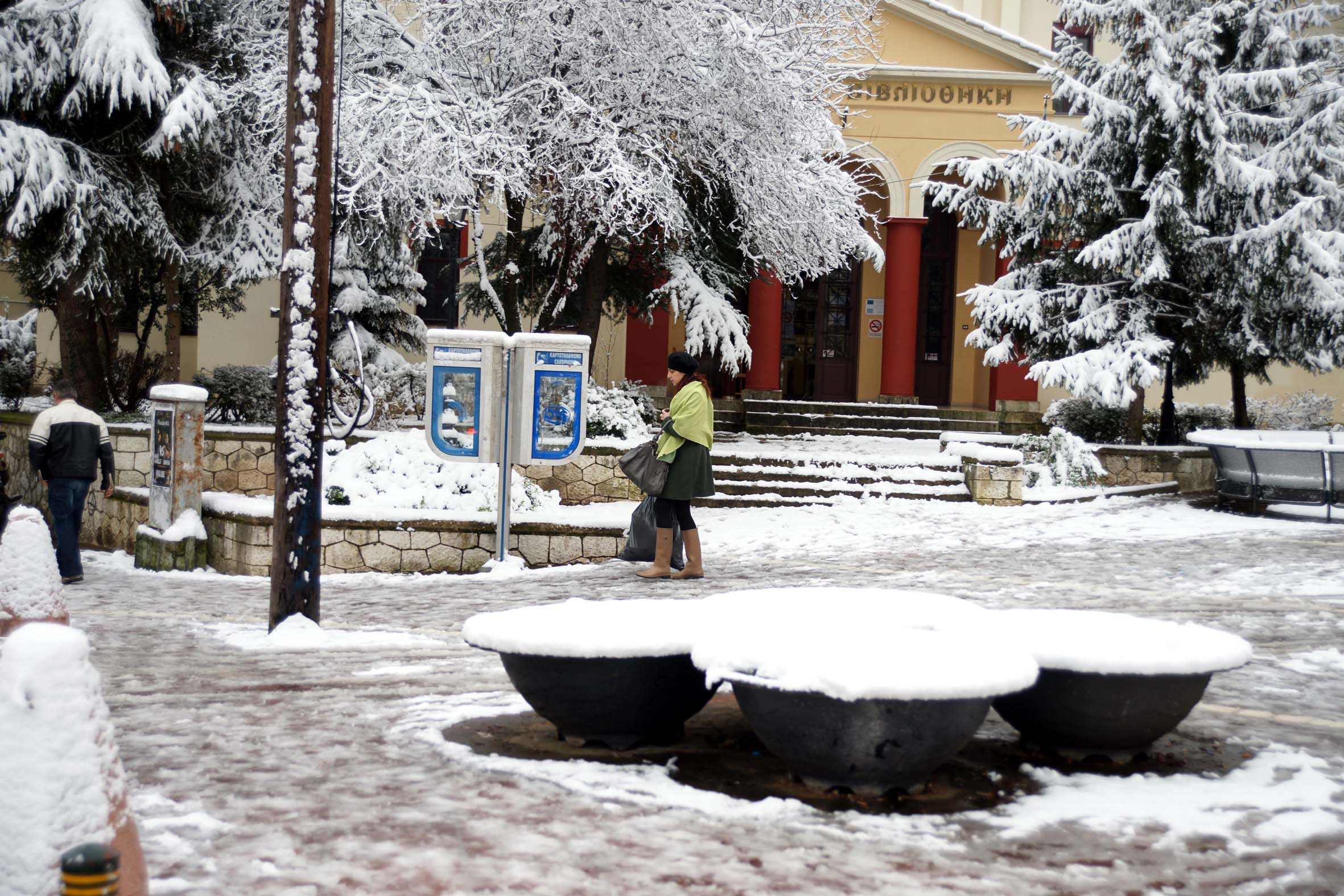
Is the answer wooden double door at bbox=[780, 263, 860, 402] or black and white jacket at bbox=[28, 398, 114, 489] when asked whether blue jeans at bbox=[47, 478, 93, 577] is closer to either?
black and white jacket at bbox=[28, 398, 114, 489]

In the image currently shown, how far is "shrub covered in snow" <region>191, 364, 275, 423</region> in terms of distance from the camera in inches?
667

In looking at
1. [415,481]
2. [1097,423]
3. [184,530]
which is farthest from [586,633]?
[1097,423]

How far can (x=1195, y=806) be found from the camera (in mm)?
4582

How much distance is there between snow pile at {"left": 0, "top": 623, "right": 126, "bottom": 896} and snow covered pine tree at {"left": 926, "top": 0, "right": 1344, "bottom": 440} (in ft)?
49.1

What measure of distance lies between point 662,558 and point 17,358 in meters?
14.2

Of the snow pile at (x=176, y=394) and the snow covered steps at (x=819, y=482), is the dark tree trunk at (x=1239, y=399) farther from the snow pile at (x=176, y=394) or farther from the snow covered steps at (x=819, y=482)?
the snow pile at (x=176, y=394)

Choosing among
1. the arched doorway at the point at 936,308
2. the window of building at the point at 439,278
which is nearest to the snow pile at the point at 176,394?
the window of building at the point at 439,278

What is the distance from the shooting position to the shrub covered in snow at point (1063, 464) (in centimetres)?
1648

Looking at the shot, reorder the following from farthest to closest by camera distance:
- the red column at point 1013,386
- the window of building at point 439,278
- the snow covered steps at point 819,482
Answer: the window of building at point 439,278 → the red column at point 1013,386 → the snow covered steps at point 819,482

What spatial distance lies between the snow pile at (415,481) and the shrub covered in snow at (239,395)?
463 cm

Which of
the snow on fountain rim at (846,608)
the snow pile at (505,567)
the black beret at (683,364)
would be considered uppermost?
the black beret at (683,364)

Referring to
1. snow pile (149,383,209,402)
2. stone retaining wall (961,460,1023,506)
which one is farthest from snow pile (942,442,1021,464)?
snow pile (149,383,209,402)

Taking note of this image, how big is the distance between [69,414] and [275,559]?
456cm

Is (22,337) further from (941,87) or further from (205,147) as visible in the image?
(941,87)
